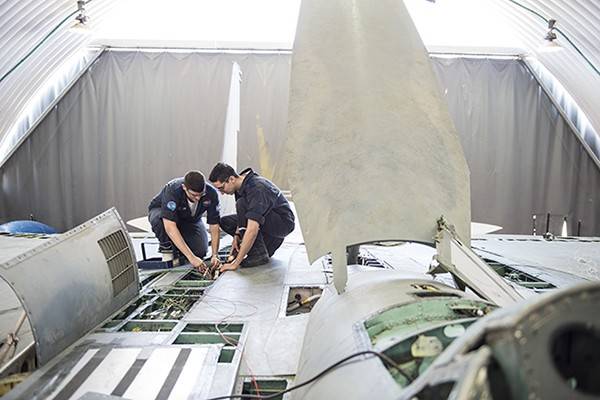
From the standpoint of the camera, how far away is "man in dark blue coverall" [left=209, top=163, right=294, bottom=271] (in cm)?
362

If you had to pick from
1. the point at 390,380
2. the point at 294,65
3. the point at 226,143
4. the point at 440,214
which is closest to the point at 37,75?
the point at 226,143

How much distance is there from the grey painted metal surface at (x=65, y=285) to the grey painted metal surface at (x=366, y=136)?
52.7 inches

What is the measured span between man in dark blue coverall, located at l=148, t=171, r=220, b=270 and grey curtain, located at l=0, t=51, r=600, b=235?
399 cm

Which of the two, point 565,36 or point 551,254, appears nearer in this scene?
point 551,254

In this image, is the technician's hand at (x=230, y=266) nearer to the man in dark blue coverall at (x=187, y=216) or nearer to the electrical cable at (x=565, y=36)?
the man in dark blue coverall at (x=187, y=216)

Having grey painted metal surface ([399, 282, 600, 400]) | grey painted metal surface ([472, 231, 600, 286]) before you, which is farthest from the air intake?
grey painted metal surface ([472, 231, 600, 286])

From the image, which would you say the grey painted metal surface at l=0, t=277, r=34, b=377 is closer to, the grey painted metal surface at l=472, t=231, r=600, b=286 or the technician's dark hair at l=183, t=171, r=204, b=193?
the technician's dark hair at l=183, t=171, r=204, b=193

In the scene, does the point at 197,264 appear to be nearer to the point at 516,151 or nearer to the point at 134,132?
the point at 134,132

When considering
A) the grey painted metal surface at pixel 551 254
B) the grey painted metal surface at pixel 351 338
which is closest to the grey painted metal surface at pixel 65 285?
the grey painted metal surface at pixel 351 338

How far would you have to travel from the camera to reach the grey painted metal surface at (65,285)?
1966mm

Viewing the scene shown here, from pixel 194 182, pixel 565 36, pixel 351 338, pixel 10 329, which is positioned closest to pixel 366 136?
pixel 351 338

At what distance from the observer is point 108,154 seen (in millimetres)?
8242

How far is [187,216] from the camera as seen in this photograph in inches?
160

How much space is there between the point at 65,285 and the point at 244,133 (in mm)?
6165
